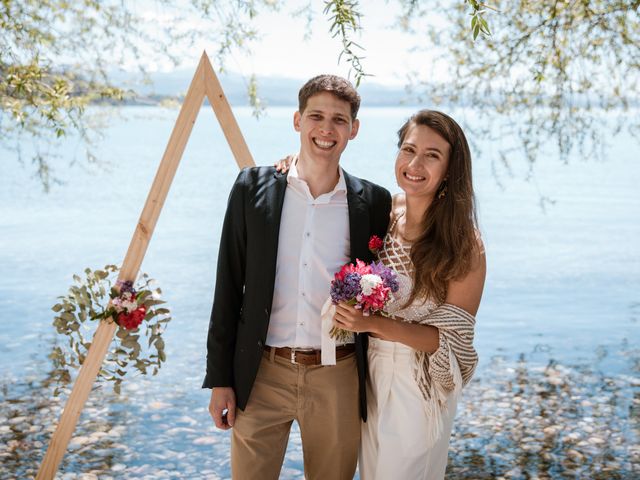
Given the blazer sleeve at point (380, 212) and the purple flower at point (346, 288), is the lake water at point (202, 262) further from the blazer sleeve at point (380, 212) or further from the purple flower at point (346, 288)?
the purple flower at point (346, 288)

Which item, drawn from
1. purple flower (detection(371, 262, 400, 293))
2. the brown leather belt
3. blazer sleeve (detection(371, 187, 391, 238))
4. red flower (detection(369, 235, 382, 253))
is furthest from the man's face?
the brown leather belt

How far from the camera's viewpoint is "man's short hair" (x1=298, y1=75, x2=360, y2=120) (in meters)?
3.27

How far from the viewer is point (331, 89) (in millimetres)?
3256

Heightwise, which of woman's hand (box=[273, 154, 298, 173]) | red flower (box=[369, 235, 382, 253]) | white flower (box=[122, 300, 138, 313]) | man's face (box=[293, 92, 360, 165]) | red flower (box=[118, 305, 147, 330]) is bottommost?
red flower (box=[118, 305, 147, 330])

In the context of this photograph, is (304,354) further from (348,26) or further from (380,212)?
(348,26)

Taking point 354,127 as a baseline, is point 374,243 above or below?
below

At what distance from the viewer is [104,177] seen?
25.1 meters

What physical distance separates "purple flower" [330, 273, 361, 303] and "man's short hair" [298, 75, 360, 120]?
2.67ft

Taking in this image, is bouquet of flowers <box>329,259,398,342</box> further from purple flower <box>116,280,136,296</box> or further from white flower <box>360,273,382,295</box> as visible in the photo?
purple flower <box>116,280,136,296</box>

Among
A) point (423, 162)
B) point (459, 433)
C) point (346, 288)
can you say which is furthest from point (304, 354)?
point (459, 433)

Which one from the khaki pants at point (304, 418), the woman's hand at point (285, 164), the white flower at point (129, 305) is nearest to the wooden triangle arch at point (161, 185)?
the white flower at point (129, 305)

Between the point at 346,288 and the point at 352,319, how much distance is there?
0.42 feet

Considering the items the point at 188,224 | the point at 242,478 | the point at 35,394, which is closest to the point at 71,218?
the point at 188,224

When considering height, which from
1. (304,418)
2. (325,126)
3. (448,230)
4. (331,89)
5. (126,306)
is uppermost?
(331,89)
